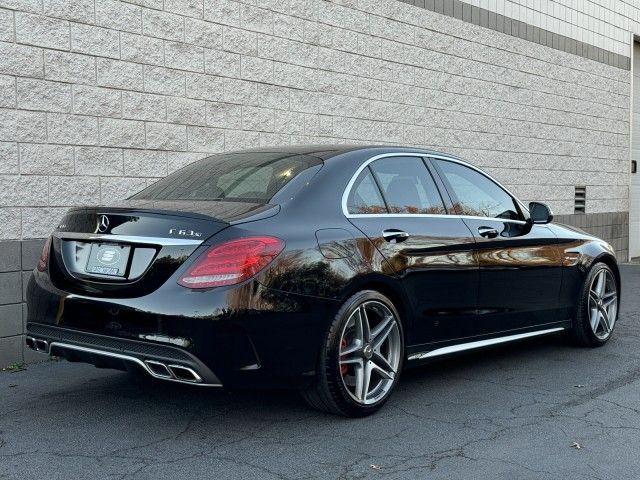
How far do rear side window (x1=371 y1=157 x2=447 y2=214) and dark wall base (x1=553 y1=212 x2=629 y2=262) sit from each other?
8.94 m

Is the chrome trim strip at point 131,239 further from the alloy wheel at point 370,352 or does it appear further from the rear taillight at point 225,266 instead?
the alloy wheel at point 370,352

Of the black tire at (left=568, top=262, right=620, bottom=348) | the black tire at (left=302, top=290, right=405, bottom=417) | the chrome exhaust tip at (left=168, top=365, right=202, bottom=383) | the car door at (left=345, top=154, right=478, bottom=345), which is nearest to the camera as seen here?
the chrome exhaust tip at (left=168, top=365, right=202, bottom=383)

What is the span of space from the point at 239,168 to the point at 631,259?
1264 centimetres

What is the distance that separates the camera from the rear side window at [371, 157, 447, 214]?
5.47 metres

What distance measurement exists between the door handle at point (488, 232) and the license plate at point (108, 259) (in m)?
2.52

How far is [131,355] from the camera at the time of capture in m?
4.38

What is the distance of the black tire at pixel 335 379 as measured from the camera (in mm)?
4707

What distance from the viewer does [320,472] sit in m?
4.11

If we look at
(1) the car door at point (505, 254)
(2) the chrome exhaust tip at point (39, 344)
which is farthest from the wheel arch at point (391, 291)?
(2) the chrome exhaust tip at point (39, 344)

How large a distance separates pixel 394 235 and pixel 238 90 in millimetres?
3706

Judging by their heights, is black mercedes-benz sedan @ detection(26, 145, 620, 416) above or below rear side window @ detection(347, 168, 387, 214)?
Result: below

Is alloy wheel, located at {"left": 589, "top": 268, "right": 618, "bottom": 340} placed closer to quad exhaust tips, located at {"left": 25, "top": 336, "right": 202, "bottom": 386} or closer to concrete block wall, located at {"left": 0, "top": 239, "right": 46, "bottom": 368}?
quad exhaust tips, located at {"left": 25, "top": 336, "right": 202, "bottom": 386}

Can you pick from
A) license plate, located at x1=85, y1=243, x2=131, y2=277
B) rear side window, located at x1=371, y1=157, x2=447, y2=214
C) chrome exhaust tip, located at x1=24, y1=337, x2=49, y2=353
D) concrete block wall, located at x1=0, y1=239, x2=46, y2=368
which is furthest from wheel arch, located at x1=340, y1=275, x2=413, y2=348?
concrete block wall, located at x1=0, y1=239, x2=46, y2=368

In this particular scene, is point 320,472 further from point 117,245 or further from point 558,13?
point 558,13
